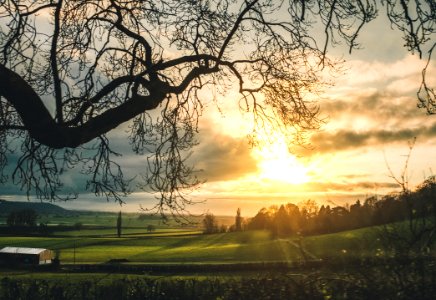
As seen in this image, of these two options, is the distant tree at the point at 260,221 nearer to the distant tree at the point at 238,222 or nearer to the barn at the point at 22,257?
the distant tree at the point at 238,222

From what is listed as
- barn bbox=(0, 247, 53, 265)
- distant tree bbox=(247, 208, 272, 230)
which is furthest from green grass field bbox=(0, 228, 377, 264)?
distant tree bbox=(247, 208, 272, 230)

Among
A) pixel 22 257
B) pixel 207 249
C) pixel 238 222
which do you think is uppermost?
pixel 238 222

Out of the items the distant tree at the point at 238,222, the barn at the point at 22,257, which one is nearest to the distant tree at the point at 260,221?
the distant tree at the point at 238,222

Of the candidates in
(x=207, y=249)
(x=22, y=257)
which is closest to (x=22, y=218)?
(x=22, y=257)

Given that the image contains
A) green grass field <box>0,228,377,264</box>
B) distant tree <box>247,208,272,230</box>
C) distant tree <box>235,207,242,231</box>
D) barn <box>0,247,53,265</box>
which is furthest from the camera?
distant tree <box>235,207,242,231</box>

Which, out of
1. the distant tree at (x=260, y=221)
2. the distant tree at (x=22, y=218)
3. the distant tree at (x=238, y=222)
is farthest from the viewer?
the distant tree at (x=22, y=218)

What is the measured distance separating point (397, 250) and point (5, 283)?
169 inches

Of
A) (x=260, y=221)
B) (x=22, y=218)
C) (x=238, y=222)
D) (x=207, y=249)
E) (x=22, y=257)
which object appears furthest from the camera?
(x=22, y=218)

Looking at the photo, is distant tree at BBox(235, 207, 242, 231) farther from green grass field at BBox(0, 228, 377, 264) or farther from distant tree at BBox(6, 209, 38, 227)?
distant tree at BBox(6, 209, 38, 227)

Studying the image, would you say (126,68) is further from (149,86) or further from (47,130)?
(47,130)

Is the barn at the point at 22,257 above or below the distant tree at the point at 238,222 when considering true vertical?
below

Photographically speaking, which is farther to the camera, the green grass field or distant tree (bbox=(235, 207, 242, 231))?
distant tree (bbox=(235, 207, 242, 231))

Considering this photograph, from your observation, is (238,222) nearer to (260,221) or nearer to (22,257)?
(260,221)

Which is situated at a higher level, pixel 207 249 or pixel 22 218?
pixel 22 218
